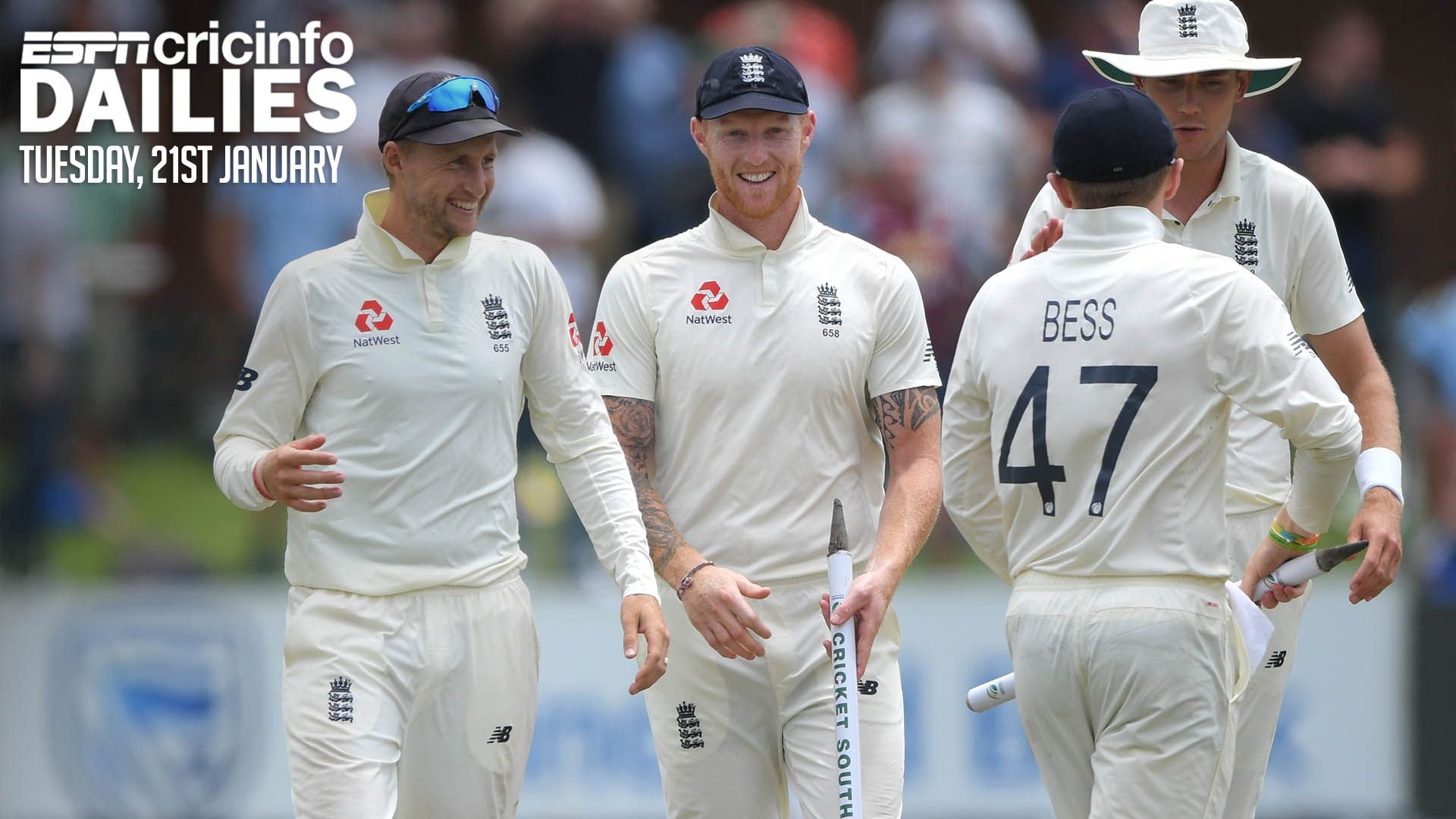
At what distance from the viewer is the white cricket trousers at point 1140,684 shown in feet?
15.4

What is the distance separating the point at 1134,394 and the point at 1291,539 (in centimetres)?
77

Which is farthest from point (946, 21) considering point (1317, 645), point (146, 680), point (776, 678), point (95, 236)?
point (776, 678)

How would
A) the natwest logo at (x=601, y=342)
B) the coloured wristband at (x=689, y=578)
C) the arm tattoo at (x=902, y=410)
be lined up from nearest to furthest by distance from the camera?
the coloured wristband at (x=689, y=578) → the arm tattoo at (x=902, y=410) → the natwest logo at (x=601, y=342)

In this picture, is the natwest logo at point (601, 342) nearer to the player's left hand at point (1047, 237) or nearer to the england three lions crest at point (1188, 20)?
the player's left hand at point (1047, 237)

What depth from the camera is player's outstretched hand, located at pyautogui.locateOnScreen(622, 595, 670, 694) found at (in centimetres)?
523

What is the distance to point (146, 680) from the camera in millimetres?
A: 9953

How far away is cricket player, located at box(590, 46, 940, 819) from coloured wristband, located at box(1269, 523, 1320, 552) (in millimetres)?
968

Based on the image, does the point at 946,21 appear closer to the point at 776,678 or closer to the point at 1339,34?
the point at 1339,34

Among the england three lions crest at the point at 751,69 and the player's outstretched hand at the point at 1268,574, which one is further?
the england three lions crest at the point at 751,69

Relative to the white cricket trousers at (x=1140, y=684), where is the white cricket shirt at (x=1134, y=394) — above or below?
above

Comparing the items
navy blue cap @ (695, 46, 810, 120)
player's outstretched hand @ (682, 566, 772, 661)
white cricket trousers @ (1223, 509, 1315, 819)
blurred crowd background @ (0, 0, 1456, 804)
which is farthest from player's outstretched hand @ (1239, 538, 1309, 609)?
blurred crowd background @ (0, 0, 1456, 804)

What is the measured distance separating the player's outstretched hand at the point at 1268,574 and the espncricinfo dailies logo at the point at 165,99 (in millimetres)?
6441

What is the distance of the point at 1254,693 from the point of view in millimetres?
5809

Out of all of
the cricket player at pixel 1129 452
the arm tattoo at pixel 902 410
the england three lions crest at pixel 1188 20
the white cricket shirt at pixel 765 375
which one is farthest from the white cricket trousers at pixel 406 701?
the england three lions crest at pixel 1188 20
